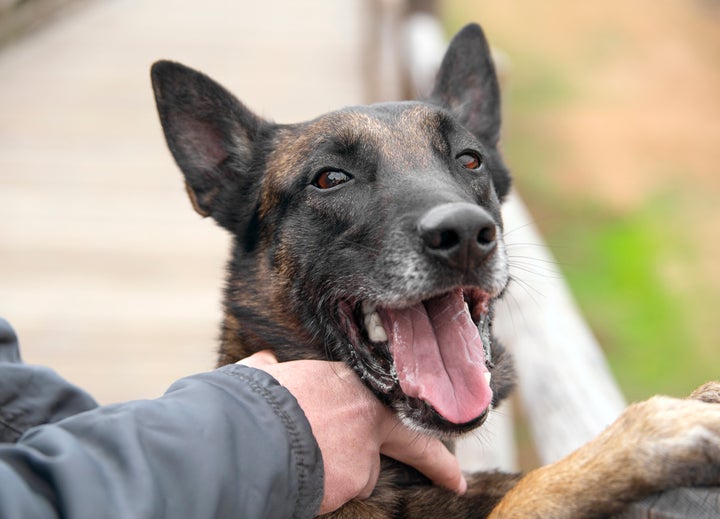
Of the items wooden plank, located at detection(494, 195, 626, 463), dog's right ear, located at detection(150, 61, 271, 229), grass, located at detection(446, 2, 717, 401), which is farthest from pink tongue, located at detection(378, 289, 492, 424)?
grass, located at detection(446, 2, 717, 401)

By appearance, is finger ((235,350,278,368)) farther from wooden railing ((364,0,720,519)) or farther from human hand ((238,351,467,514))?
wooden railing ((364,0,720,519))

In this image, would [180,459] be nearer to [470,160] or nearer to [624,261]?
[470,160]

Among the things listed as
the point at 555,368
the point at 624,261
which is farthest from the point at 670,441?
the point at 624,261

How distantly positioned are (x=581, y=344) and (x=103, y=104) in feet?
22.1

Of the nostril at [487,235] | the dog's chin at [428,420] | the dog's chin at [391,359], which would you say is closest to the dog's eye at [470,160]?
the dog's chin at [391,359]

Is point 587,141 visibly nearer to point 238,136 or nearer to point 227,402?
point 238,136

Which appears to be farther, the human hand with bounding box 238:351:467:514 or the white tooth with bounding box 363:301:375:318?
the white tooth with bounding box 363:301:375:318

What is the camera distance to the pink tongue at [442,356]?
2.17 meters

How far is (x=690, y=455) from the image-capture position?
1594 mm

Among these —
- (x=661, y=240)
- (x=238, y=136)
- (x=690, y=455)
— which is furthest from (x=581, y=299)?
(x=690, y=455)

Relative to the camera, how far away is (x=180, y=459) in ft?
5.13

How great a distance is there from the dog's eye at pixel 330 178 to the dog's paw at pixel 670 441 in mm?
1262

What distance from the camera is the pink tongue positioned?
2.17 m

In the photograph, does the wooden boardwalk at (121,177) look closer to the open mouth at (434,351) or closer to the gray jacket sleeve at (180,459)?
the open mouth at (434,351)
